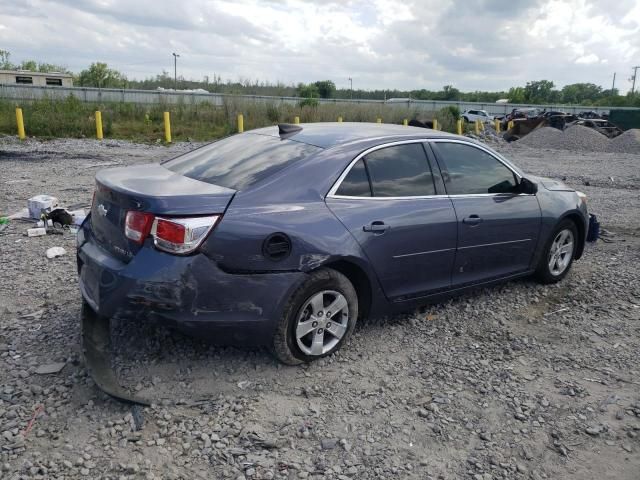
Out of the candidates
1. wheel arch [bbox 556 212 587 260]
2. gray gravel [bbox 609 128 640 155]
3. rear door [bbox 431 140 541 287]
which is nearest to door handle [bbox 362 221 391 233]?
rear door [bbox 431 140 541 287]

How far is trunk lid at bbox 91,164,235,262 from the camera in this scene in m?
3.47

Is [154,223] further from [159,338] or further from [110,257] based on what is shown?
[159,338]

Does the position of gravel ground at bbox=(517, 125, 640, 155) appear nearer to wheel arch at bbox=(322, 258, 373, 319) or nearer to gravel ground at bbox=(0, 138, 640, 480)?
gravel ground at bbox=(0, 138, 640, 480)

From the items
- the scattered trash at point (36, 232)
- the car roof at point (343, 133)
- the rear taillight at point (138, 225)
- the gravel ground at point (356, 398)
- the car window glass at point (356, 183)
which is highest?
the car roof at point (343, 133)

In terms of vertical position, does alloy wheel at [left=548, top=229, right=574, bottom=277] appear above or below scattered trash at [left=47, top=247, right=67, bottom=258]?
above

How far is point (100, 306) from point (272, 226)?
120cm

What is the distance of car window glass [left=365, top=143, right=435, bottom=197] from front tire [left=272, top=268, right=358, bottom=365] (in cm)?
79

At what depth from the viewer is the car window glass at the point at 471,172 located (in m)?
4.81

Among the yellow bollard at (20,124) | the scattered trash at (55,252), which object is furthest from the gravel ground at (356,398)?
the yellow bollard at (20,124)

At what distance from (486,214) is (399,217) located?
1.05 m

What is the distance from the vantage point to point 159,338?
166 inches

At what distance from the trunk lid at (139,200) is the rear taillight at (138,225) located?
3cm

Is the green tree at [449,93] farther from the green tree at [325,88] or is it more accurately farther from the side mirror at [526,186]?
the side mirror at [526,186]

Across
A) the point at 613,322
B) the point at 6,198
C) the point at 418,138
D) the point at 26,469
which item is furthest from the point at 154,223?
the point at 6,198
